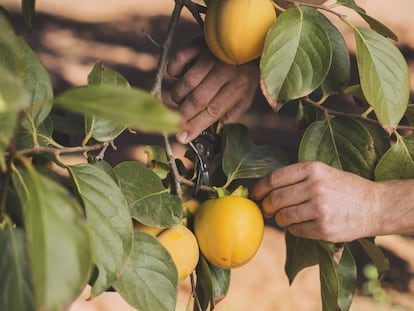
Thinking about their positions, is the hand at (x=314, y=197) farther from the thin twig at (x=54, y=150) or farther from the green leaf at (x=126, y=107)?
the green leaf at (x=126, y=107)

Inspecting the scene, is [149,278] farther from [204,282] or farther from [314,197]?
[314,197]

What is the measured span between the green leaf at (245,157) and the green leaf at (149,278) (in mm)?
204

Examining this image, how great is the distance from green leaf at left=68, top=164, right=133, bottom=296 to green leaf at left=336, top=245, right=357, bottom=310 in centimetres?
40

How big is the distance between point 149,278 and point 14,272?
25cm

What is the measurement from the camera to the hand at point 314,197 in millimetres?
1009

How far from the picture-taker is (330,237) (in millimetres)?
1023

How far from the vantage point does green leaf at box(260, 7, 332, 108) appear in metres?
0.88

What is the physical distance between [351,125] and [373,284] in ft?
5.28

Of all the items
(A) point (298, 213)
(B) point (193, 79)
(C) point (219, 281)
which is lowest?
(C) point (219, 281)

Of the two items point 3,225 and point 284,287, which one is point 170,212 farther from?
point 284,287

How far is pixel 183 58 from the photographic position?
3.54 feet

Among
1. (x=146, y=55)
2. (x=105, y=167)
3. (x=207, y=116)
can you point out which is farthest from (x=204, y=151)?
(x=146, y=55)

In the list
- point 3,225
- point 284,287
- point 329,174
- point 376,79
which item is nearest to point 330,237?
point 329,174

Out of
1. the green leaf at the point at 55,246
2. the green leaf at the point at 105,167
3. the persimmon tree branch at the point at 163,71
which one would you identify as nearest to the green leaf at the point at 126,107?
the green leaf at the point at 55,246
